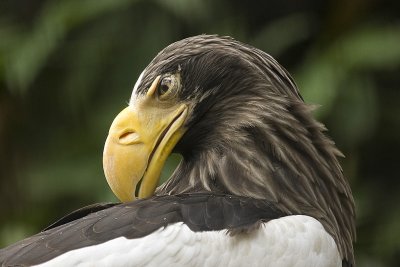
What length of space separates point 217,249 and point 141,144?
1.50ft

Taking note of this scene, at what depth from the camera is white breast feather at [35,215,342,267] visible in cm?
310

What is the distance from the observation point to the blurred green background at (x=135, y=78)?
5691 mm

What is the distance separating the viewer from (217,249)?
316 cm

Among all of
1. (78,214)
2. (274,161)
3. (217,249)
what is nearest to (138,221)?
(217,249)

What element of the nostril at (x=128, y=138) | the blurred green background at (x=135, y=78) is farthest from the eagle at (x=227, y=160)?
the blurred green background at (x=135, y=78)

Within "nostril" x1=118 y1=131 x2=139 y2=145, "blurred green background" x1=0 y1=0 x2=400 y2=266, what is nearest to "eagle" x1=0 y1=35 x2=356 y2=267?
"nostril" x1=118 y1=131 x2=139 y2=145

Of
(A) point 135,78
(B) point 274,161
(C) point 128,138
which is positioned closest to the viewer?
(C) point 128,138

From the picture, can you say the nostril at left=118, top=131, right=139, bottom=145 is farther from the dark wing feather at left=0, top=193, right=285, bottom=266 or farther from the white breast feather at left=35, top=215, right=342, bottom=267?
the white breast feather at left=35, top=215, right=342, bottom=267

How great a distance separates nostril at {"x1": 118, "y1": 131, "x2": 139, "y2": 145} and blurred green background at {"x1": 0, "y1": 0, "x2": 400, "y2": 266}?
83.7 inches

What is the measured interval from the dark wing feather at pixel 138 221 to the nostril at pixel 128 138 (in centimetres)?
19

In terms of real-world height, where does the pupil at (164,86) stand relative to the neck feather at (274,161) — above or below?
above

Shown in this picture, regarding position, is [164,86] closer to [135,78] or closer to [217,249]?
[217,249]

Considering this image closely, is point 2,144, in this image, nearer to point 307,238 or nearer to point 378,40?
point 378,40

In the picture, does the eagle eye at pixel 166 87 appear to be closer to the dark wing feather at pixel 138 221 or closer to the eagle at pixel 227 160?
the eagle at pixel 227 160
